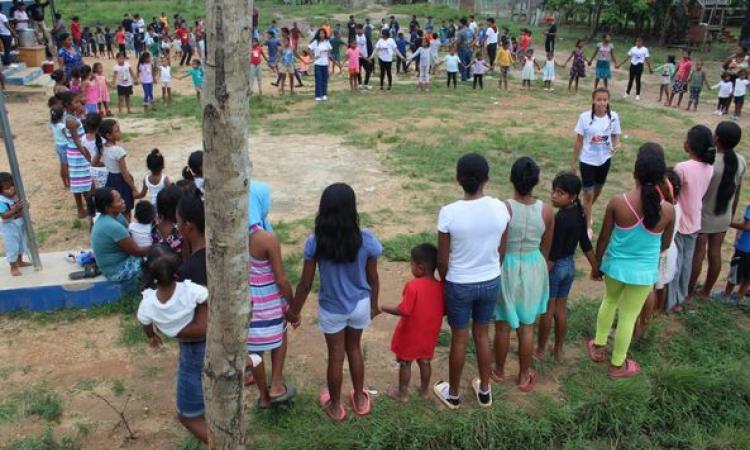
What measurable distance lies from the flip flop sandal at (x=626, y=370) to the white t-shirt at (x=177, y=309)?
9.79 ft

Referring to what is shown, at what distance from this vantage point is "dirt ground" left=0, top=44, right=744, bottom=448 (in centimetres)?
403

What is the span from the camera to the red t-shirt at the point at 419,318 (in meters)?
3.87

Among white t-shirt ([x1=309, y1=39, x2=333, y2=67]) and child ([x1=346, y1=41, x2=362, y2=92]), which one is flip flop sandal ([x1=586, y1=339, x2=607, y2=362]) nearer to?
white t-shirt ([x1=309, y1=39, x2=333, y2=67])

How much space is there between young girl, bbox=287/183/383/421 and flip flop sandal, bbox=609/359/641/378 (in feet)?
6.09

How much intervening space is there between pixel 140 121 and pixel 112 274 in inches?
320

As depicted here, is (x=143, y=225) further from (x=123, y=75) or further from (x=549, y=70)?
(x=549, y=70)

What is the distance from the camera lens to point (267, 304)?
3.72 metres

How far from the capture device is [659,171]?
403cm

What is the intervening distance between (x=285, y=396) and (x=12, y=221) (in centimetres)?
318

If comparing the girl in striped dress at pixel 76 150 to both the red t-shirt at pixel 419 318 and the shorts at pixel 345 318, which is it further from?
the red t-shirt at pixel 419 318

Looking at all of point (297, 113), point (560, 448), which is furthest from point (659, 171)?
point (297, 113)

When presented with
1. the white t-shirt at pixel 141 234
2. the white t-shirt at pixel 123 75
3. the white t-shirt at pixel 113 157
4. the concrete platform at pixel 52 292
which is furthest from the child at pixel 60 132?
the white t-shirt at pixel 123 75

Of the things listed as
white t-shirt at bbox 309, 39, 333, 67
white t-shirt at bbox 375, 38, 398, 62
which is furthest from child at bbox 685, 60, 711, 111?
white t-shirt at bbox 309, 39, 333, 67

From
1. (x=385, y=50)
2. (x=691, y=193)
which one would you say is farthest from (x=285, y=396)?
(x=385, y=50)
